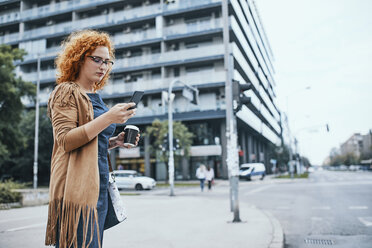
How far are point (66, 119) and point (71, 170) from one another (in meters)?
0.26

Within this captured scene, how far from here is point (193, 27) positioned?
105 feet

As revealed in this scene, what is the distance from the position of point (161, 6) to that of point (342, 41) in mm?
28495

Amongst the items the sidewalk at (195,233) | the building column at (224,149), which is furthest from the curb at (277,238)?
the building column at (224,149)

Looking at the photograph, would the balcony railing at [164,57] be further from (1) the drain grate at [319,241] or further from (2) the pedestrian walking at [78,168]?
(2) the pedestrian walking at [78,168]

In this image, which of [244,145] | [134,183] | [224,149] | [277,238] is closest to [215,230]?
[277,238]

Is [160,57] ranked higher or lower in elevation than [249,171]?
higher

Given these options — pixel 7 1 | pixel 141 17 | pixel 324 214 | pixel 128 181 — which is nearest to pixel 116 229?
pixel 7 1

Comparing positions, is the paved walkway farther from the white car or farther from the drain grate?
the white car

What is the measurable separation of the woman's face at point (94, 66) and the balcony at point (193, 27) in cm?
3033

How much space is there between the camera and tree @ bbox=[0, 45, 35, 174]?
18312 mm

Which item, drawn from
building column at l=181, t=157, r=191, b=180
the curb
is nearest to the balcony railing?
building column at l=181, t=157, r=191, b=180

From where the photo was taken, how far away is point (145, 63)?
32906 millimetres

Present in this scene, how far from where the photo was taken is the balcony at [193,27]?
102 feet

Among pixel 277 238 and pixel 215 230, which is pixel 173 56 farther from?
pixel 277 238
